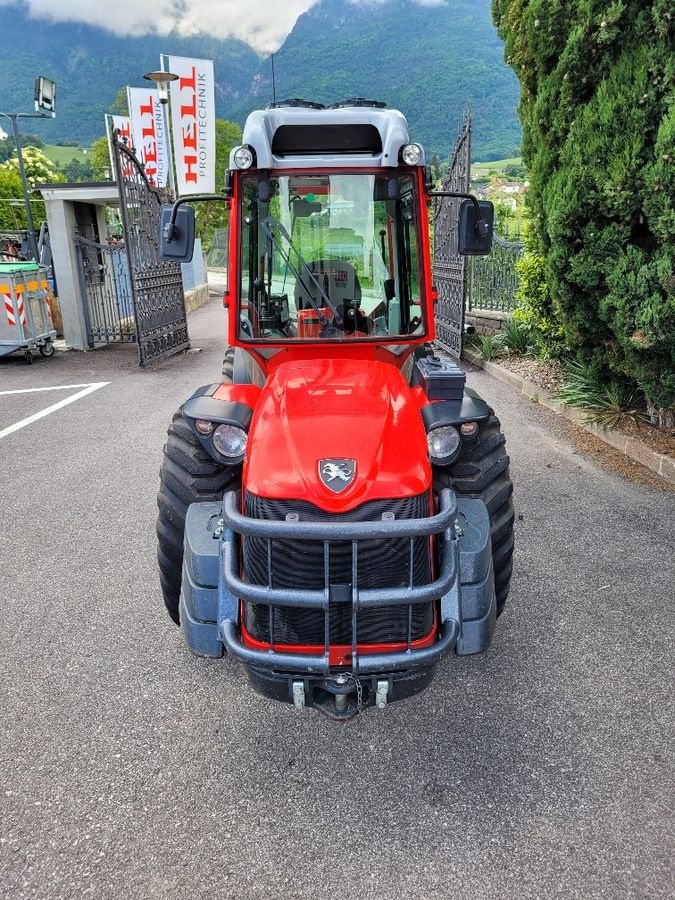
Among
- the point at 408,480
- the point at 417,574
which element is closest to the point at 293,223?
the point at 408,480

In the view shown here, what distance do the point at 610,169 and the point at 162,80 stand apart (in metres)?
11.9

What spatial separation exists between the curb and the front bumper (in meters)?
3.50

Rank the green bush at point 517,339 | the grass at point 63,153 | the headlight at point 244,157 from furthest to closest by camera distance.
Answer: the grass at point 63,153
the green bush at point 517,339
the headlight at point 244,157

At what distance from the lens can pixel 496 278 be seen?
1080 cm

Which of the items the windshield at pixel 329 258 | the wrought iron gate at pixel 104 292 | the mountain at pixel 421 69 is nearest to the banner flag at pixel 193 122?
the wrought iron gate at pixel 104 292

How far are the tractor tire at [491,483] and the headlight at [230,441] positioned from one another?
88 centimetres

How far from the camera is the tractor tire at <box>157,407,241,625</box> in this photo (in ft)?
9.75

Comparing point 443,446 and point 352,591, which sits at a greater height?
point 443,446

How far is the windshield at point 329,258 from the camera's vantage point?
3285mm

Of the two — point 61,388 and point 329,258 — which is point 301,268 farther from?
point 61,388

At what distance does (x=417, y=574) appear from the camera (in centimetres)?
241

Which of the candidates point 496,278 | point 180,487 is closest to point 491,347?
point 496,278

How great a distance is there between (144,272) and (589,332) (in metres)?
7.23

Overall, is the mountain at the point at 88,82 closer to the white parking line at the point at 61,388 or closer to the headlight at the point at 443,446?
the white parking line at the point at 61,388
